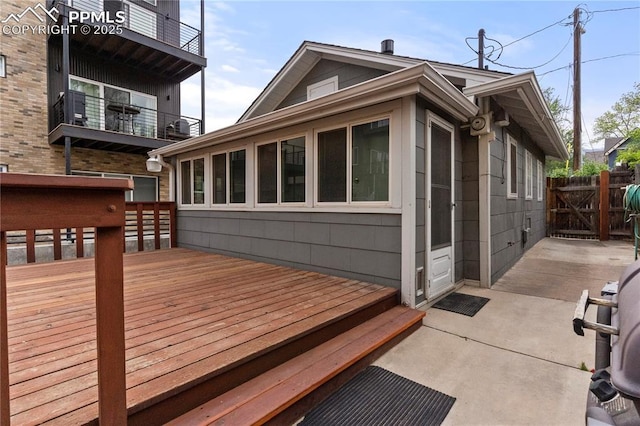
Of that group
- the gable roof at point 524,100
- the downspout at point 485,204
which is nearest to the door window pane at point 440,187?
the downspout at point 485,204

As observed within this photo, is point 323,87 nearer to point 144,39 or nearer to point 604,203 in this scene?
point 144,39

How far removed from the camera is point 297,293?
2943 mm

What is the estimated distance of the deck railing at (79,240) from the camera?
15.9ft

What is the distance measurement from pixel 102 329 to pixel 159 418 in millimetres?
620

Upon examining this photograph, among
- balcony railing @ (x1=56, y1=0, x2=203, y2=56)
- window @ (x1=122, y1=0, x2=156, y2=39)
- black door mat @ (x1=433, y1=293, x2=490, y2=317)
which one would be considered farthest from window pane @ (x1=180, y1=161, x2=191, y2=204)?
black door mat @ (x1=433, y1=293, x2=490, y2=317)

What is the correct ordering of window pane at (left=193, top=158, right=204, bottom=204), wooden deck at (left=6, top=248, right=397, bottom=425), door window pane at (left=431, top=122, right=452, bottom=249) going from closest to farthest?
wooden deck at (left=6, top=248, right=397, bottom=425) → door window pane at (left=431, top=122, right=452, bottom=249) → window pane at (left=193, top=158, right=204, bottom=204)

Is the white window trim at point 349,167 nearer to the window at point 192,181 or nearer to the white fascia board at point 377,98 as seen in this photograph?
the white fascia board at point 377,98

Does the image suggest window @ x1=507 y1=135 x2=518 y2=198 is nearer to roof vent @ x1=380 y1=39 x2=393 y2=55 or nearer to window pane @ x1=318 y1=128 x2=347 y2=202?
roof vent @ x1=380 y1=39 x2=393 y2=55

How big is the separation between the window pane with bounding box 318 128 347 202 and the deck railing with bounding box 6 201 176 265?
309 cm

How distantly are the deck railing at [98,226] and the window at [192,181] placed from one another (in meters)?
4.99

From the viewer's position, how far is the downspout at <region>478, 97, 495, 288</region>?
12.7ft

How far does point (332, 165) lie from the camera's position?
11.9 feet

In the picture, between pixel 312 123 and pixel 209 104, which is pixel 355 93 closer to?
pixel 312 123

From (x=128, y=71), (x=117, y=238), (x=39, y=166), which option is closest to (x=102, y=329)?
(x=117, y=238)
